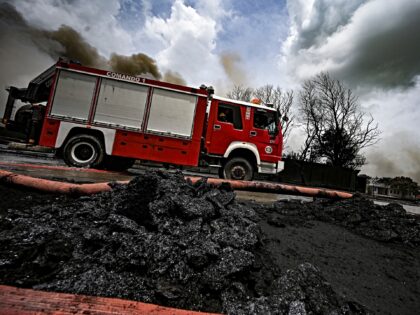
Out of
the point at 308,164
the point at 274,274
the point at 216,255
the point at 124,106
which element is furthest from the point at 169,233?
the point at 308,164

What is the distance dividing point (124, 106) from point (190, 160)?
2540mm

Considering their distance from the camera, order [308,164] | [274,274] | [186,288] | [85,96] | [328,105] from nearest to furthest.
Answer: [186,288] < [274,274] < [85,96] < [308,164] < [328,105]

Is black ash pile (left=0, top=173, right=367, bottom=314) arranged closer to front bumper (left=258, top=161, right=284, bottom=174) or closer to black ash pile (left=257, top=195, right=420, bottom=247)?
black ash pile (left=257, top=195, right=420, bottom=247)

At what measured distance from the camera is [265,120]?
24.7ft

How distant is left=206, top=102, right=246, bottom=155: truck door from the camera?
23.6ft

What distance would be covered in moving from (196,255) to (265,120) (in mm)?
6263

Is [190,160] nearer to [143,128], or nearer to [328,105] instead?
[143,128]

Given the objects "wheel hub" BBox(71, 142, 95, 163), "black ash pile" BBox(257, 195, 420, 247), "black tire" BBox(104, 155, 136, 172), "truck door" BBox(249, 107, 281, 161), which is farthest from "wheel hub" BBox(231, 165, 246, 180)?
"wheel hub" BBox(71, 142, 95, 163)

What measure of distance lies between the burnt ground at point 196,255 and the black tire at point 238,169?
3.81 meters

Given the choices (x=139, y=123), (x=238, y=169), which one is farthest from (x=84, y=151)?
(x=238, y=169)

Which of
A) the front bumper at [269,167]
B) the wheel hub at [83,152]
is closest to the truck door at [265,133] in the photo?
the front bumper at [269,167]

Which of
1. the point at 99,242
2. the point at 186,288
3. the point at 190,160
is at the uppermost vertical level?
the point at 190,160

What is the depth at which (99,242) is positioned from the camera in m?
2.03

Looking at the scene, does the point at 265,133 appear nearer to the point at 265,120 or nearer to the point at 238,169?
the point at 265,120
